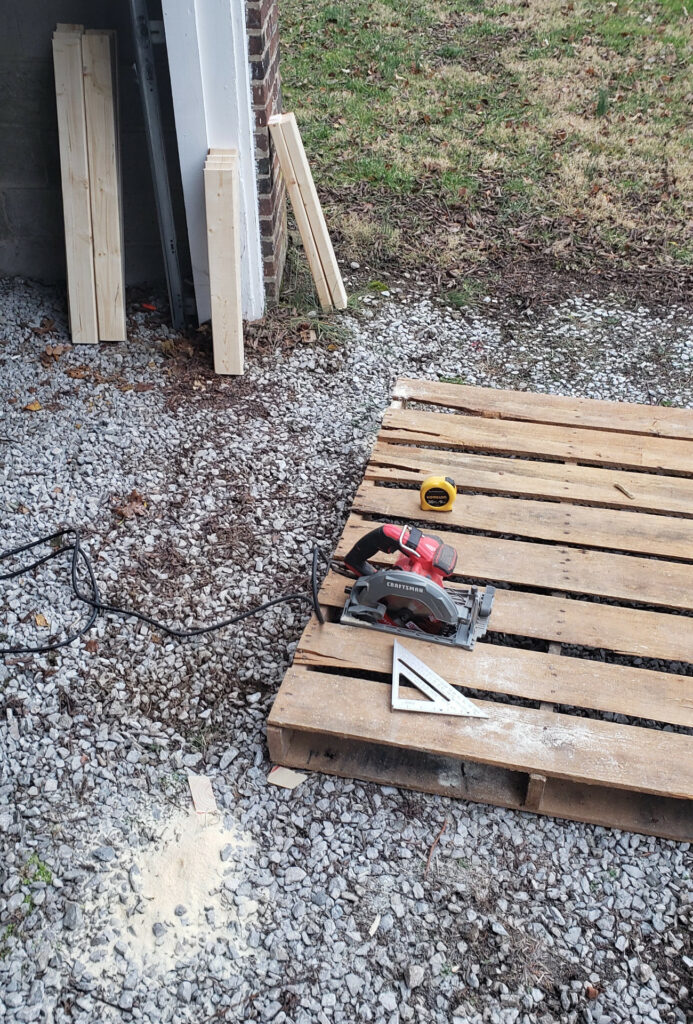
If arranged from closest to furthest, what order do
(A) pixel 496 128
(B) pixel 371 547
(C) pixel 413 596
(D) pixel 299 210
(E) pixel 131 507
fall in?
(C) pixel 413 596 < (B) pixel 371 547 < (E) pixel 131 507 < (D) pixel 299 210 < (A) pixel 496 128

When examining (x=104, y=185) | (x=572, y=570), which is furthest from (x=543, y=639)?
(x=104, y=185)

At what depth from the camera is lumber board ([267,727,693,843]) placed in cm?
248

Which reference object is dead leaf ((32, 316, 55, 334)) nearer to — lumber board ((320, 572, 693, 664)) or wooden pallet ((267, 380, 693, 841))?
wooden pallet ((267, 380, 693, 841))

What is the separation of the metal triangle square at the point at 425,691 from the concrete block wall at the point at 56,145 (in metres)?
2.93

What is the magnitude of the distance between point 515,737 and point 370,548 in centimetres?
79

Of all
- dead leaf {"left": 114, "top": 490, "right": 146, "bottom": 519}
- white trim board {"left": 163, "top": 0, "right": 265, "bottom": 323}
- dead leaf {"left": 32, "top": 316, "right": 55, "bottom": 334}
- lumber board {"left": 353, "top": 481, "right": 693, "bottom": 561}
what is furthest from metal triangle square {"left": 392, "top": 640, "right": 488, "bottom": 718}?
dead leaf {"left": 32, "top": 316, "right": 55, "bottom": 334}

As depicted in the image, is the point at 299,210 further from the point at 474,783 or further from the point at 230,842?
the point at 230,842

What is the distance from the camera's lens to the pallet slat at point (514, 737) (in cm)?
237

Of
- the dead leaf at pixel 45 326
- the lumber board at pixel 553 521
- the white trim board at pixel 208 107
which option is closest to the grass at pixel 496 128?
the white trim board at pixel 208 107

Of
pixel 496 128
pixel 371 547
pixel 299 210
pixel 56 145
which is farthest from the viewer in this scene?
pixel 496 128

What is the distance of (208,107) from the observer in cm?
418

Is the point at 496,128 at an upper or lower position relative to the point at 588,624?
upper

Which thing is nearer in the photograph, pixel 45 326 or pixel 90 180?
pixel 90 180

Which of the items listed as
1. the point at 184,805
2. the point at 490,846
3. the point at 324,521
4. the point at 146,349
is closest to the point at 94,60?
the point at 146,349
